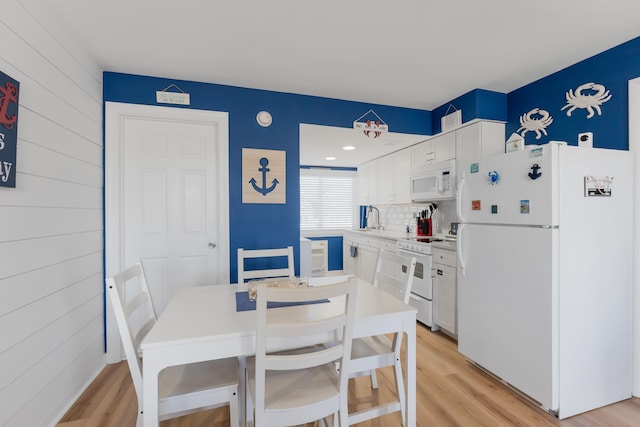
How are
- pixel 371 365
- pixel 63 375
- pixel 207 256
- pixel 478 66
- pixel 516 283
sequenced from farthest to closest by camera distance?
pixel 207 256 → pixel 478 66 → pixel 516 283 → pixel 63 375 → pixel 371 365

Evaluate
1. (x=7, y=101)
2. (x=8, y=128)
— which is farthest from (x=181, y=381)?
(x=7, y=101)

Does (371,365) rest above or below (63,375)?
above

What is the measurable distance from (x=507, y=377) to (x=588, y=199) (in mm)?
1311

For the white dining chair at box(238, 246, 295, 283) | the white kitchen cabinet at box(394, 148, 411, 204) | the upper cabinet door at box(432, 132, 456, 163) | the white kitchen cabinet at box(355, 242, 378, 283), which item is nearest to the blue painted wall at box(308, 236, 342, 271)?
the white kitchen cabinet at box(355, 242, 378, 283)

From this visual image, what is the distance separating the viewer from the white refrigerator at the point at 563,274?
71.0 inches

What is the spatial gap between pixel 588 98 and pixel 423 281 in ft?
6.78

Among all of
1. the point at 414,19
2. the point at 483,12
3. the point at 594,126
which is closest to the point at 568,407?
the point at 594,126

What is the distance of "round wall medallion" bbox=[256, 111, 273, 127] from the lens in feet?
9.40

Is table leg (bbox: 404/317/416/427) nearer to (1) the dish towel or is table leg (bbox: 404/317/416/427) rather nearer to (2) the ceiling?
(1) the dish towel

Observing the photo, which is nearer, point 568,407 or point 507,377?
point 568,407

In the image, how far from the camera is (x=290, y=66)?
2432 mm

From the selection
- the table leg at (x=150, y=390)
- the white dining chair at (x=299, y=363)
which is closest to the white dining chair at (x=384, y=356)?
the white dining chair at (x=299, y=363)

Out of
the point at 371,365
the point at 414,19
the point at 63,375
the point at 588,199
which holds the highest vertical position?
the point at 414,19

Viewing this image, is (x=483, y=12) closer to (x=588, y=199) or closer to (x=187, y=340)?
(x=588, y=199)
